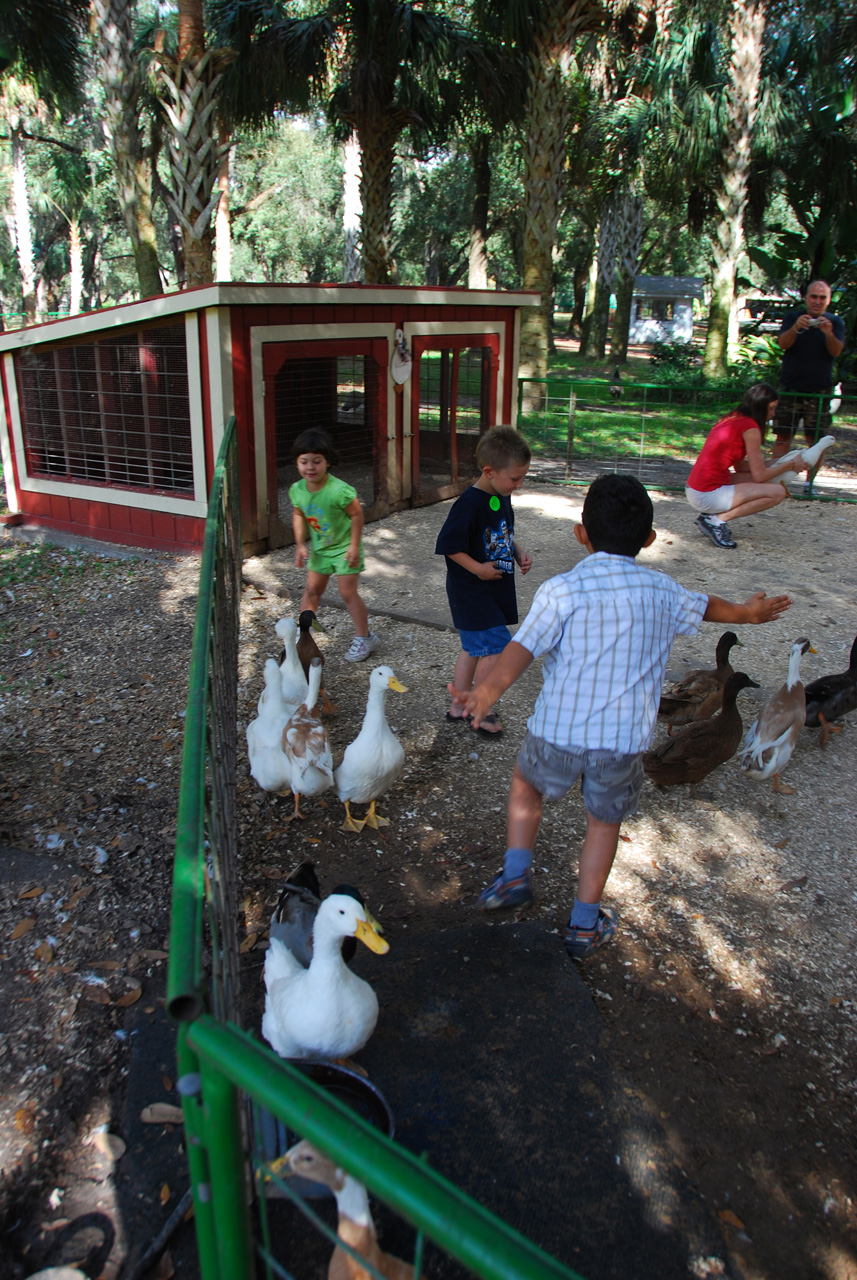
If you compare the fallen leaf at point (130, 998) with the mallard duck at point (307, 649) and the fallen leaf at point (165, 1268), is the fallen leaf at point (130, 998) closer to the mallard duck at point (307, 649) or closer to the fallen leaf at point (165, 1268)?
the fallen leaf at point (165, 1268)

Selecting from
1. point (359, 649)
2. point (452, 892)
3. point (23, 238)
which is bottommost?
point (452, 892)

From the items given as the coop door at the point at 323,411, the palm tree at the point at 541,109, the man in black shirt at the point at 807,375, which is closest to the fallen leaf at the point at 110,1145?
the coop door at the point at 323,411

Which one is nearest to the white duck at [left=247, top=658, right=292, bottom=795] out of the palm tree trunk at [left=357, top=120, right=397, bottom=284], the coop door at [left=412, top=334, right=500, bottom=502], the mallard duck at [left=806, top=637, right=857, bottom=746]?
the mallard duck at [left=806, top=637, right=857, bottom=746]

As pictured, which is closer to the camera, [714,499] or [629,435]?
[714,499]

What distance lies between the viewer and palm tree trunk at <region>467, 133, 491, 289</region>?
20.3m

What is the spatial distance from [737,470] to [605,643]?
620 centimetres

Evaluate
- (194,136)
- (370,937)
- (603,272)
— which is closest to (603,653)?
(370,937)

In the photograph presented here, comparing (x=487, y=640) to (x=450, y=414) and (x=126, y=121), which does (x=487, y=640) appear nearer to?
(x=450, y=414)

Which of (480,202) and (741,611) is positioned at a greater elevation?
(480,202)

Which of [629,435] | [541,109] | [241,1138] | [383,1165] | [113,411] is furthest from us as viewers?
[629,435]

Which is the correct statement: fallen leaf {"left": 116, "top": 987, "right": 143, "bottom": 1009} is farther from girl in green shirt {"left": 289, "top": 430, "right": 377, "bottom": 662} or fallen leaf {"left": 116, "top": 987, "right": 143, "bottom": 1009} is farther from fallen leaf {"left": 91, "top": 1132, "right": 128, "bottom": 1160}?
girl in green shirt {"left": 289, "top": 430, "right": 377, "bottom": 662}

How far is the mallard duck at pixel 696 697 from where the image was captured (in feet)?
15.4

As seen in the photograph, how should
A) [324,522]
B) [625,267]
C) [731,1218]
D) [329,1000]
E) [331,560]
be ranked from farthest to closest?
[625,267], [331,560], [324,522], [329,1000], [731,1218]

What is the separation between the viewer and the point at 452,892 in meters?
3.55
